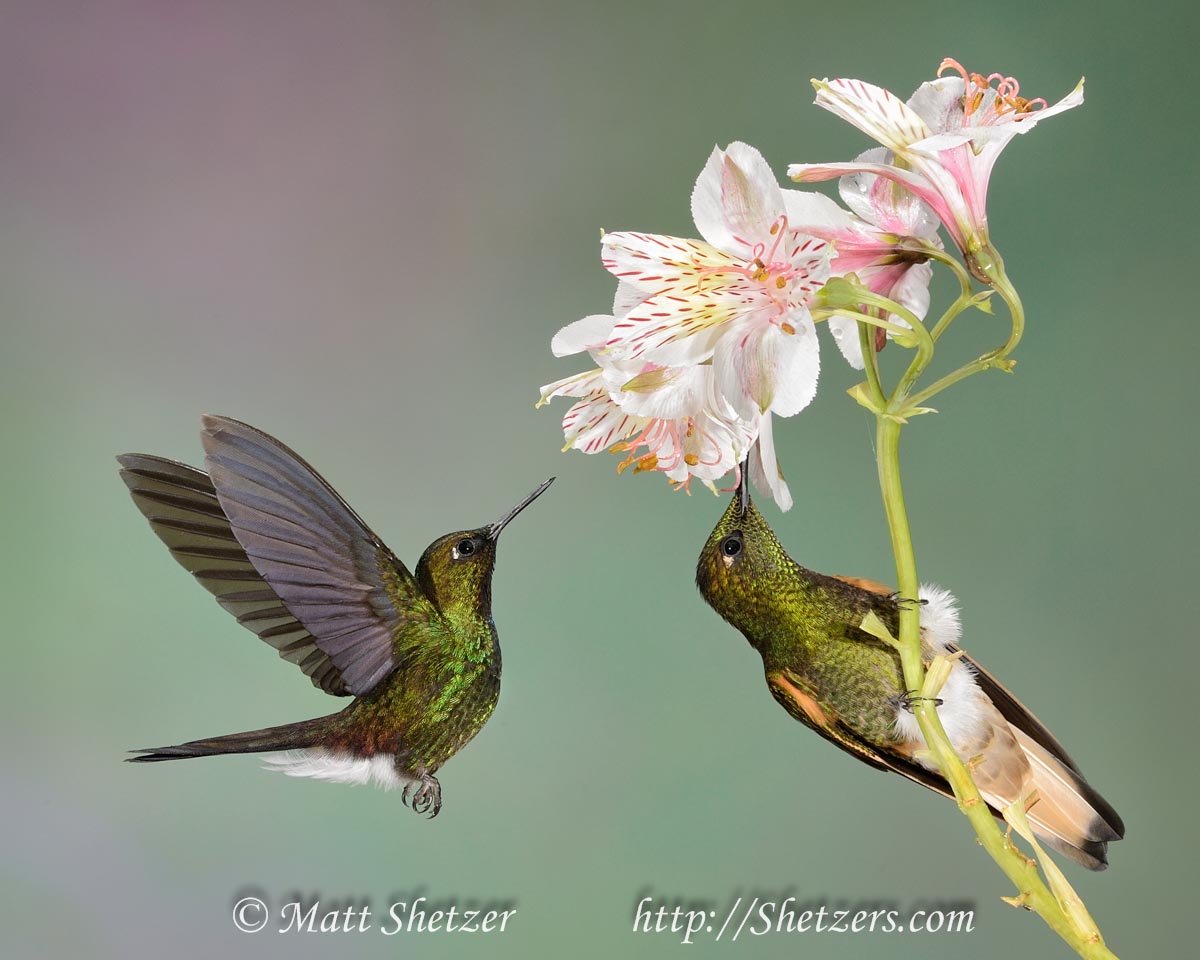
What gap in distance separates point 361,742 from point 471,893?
0.25 metres

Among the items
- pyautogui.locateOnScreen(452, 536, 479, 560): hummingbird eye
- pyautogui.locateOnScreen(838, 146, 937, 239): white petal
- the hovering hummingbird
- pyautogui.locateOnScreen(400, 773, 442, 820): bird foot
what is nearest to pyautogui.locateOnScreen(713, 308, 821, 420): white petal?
pyautogui.locateOnScreen(838, 146, 937, 239): white petal

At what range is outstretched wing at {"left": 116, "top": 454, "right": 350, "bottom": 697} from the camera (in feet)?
2.81

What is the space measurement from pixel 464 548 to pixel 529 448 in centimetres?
20

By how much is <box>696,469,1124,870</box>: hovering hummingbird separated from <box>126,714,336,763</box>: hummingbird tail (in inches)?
12.5

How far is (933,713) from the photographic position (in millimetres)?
651

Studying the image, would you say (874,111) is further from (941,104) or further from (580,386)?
(580,386)

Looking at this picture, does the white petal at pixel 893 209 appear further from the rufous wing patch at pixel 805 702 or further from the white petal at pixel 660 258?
the rufous wing patch at pixel 805 702

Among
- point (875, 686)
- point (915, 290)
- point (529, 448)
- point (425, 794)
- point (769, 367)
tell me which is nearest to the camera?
point (769, 367)

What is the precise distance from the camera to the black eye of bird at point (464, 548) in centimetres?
90

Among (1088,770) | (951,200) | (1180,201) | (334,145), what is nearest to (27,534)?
(334,145)

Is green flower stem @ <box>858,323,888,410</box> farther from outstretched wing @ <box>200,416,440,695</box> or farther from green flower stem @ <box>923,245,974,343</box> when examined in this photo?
outstretched wing @ <box>200,416,440,695</box>

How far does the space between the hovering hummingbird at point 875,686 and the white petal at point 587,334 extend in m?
0.23

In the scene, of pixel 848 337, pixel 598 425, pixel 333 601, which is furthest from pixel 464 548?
pixel 848 337

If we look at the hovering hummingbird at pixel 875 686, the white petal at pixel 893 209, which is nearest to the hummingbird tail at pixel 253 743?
the hovering hummingbird at pixel 875 686
